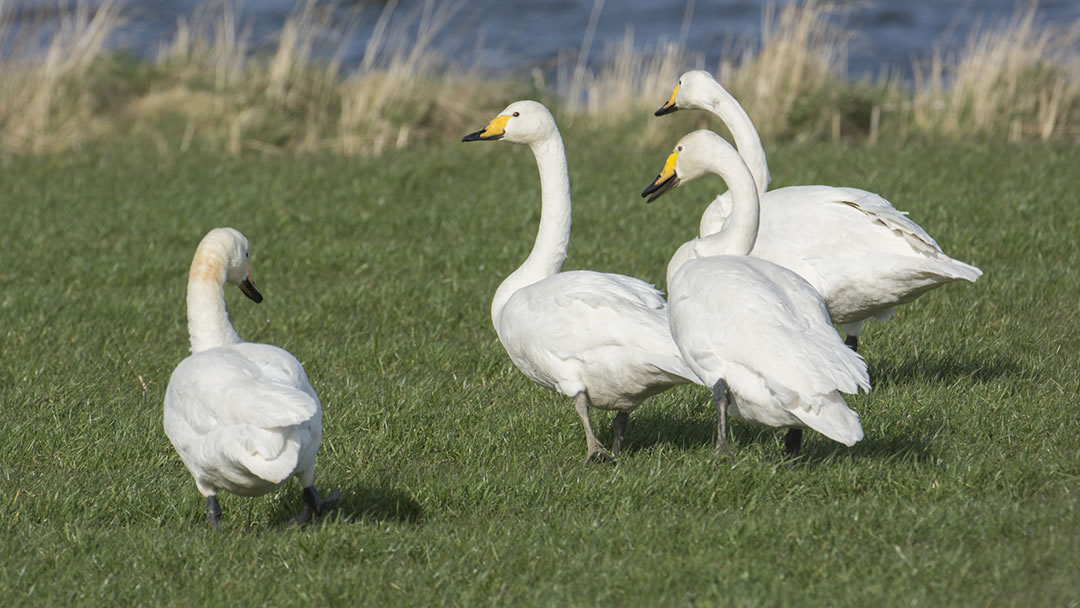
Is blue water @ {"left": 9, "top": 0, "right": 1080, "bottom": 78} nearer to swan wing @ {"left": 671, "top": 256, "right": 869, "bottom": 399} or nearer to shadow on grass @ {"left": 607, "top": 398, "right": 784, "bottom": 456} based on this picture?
shadow on grass @ {"left": 607, "top": 398, "right": 784, "bottom": 456}

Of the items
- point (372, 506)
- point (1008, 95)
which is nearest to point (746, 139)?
point (372, 506)

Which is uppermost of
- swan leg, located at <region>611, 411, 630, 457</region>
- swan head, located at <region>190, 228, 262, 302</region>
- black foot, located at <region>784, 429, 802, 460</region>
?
swan head, located at <region>190, 228, 262, 302</region>

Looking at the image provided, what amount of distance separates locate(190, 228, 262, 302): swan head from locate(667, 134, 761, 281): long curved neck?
195 centimetres

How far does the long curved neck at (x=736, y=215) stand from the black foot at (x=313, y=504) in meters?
1.90

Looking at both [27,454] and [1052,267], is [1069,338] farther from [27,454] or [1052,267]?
[27,454]

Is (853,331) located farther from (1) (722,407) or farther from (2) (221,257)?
(2) (221,257)

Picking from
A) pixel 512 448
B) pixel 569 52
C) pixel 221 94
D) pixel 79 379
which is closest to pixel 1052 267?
pixel 512 448

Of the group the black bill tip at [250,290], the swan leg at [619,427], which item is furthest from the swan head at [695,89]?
the black bill tip at [250,290]

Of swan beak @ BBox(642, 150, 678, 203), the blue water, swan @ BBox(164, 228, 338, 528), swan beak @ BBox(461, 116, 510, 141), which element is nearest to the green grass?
swan @ BBox(164, 228, 338, 528)

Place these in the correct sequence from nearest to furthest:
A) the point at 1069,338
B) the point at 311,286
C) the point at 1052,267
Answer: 1. the point at 1069,338
2. the point at 1052,267
3. the point at 311,286

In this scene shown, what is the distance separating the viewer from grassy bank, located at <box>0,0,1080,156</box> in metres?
13.5

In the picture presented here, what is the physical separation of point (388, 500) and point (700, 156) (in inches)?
92.1

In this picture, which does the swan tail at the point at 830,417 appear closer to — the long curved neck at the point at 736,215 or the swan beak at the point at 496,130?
the long curved neck at the point at 736,215

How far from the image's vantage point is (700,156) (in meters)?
6.48
